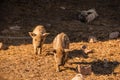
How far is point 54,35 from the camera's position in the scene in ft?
49.9

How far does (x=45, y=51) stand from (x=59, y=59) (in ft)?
5.94

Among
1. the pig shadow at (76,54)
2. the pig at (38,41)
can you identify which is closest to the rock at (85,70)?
the pig shadow at (76,54)

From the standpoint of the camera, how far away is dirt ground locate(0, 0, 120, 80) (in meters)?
12.1

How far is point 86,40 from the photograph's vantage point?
48.5 ft

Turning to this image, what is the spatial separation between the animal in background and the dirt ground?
19cm

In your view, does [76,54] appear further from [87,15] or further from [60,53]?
[87,15]

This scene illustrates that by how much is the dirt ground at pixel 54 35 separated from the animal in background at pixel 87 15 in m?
0.19

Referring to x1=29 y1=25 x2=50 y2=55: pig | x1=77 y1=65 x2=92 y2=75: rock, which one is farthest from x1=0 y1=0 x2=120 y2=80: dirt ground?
x1=29 y1=25 x2=50 y2=55: pig

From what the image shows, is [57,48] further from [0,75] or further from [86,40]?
[86,40]

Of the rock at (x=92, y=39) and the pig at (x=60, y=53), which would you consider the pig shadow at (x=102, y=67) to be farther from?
the rock at (x=92, y=39)

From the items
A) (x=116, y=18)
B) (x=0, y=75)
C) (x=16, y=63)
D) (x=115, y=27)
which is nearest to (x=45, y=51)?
(x=16, y=63)

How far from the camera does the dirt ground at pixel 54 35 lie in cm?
1215

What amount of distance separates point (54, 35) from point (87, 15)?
8.04 ft

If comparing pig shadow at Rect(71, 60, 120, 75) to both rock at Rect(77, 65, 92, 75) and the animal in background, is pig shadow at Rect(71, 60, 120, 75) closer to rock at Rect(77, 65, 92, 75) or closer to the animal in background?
rock at Rect(77, 65, 92, 75)
